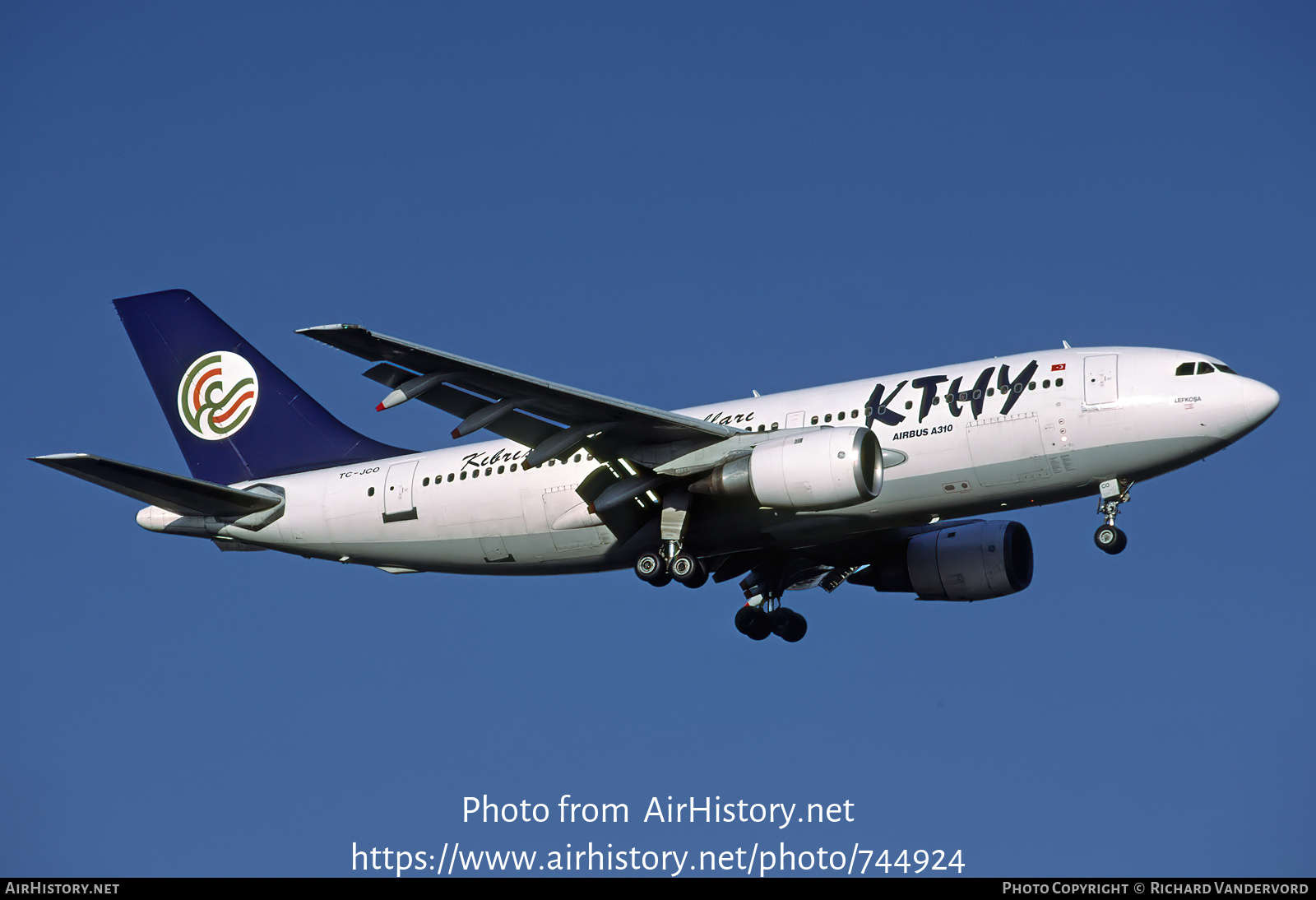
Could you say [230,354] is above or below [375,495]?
above

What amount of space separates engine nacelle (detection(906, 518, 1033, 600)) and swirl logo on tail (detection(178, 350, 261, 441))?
16335 millimetres

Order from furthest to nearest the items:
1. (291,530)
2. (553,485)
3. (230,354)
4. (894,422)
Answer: (230,354) → (291,530) → (553,485) → (894,422)

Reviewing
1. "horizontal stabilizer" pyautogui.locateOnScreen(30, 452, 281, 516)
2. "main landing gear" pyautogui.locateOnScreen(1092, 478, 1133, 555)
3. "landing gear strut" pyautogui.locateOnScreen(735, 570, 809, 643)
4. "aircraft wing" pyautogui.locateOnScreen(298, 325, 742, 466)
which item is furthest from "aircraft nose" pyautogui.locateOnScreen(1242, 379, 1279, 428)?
"horizontal stabilizer" pyautogui.locateOnScreen(30, 452, 281, 516)

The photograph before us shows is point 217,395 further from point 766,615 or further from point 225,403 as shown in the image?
point 766,615

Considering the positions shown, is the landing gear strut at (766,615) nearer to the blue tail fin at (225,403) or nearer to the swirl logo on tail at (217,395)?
the blue tail fin at (225,403)

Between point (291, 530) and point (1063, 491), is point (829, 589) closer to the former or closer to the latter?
point (1063, 491)

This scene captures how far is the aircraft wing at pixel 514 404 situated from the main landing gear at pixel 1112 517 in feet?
23.5

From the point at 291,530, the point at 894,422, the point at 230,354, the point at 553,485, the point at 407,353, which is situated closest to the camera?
the point at 407,353

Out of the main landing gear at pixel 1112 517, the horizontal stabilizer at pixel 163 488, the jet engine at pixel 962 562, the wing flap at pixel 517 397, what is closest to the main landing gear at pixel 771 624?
the jet engine at pixel 962 562

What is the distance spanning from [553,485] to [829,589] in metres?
7.48

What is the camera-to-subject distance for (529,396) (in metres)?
30.0

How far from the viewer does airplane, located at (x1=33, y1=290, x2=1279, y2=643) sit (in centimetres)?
2930

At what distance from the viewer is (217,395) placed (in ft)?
127

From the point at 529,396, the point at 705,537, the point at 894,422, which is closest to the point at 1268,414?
the point at 894,422
